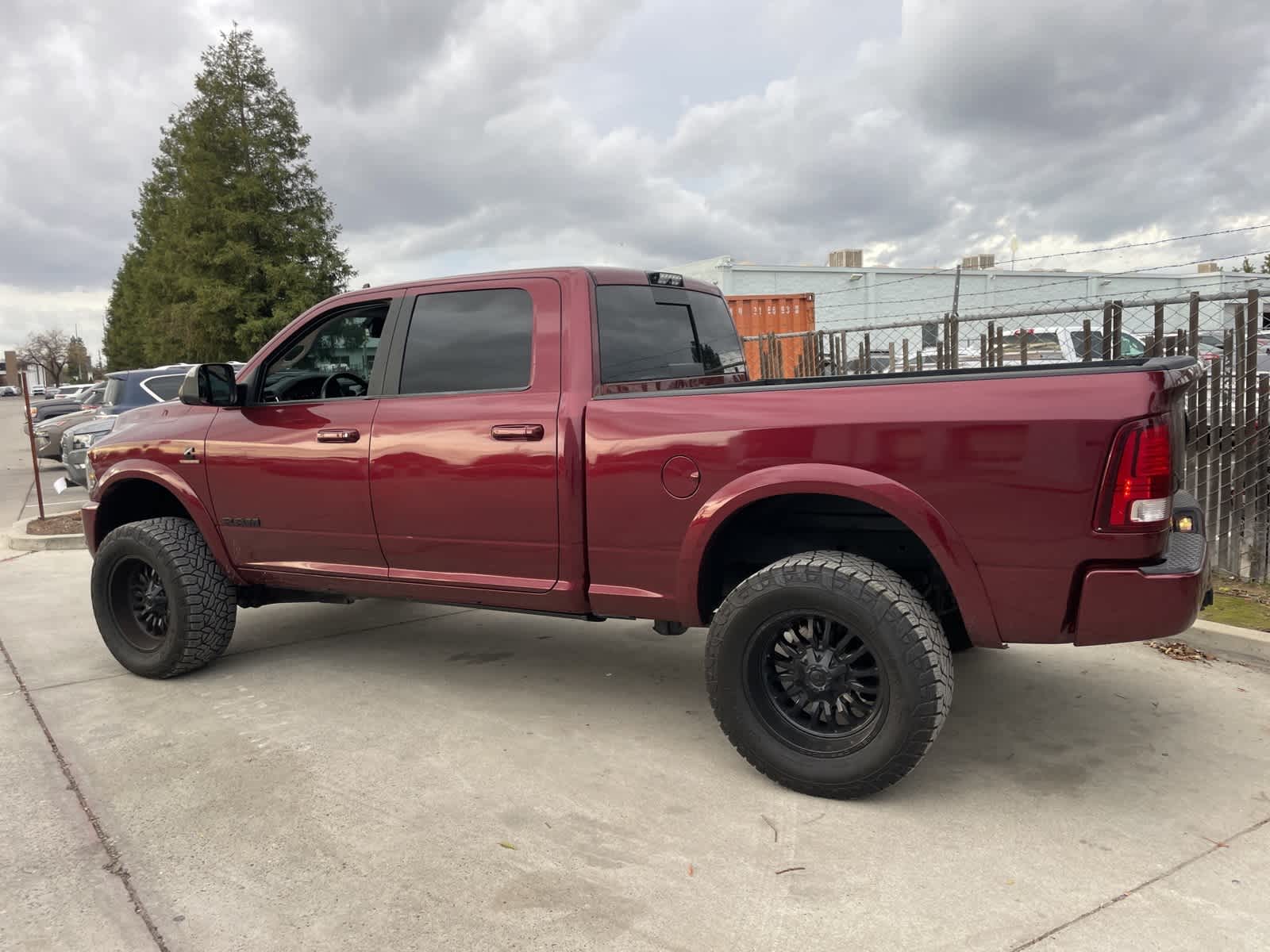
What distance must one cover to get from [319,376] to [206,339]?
82.0 feet

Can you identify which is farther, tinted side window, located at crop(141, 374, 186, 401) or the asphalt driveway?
tinted side window, located at crop(141, 374, 186, 401)

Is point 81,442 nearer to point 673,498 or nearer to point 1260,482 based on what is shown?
point 673,498

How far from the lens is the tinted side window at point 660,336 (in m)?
3.79

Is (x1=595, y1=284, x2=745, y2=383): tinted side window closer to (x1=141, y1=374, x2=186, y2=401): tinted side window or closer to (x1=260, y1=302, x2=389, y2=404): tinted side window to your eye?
(x1=260, y1=302, x2=389, y2=404): tinted side window

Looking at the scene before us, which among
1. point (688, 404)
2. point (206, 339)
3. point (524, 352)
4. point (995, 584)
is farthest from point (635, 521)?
point (206, 339)

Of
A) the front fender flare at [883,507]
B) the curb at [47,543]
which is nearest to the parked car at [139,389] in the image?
the curb at [47,543]

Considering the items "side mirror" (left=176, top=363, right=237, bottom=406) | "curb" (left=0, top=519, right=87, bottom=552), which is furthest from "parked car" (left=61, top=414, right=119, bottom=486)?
"side mirror" (left=176, top=363, right=237, bottom=406)

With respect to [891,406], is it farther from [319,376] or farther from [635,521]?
[319,376]

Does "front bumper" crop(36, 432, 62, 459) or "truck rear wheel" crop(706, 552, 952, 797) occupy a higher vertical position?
"front bumper" crop(36, 432, 62, 459)

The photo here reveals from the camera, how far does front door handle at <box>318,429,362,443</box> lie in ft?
13.3

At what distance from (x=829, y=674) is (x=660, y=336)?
170 cm

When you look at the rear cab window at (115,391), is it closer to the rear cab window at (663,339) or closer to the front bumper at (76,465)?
the front bumper at (76,465)

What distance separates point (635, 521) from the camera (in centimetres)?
343

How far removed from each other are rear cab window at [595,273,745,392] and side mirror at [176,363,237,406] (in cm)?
191
